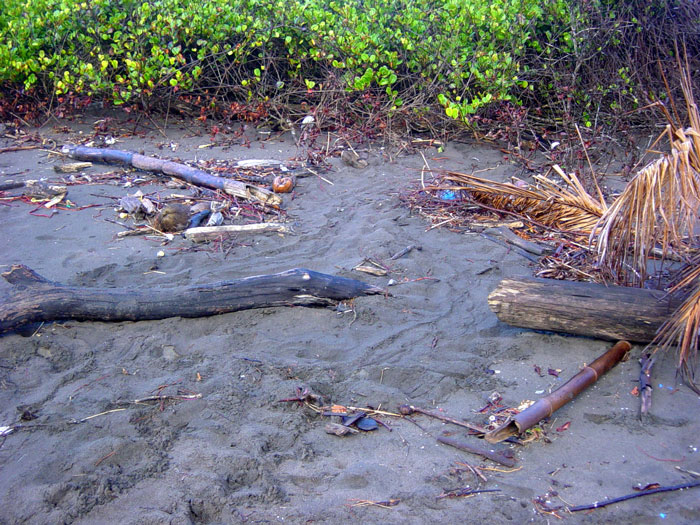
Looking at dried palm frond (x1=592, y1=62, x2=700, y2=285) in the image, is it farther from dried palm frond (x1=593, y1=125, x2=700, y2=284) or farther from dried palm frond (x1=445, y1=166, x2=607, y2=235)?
dried palm frond (x1=445, y1=166, x2=607, y2=235)

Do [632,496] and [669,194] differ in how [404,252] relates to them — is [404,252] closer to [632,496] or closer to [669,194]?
[669,194]

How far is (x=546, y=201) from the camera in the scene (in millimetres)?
4953

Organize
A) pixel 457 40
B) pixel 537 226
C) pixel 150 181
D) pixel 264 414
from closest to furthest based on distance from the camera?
pixel 264 414, pixel 537 226, pixel 150 181, pixel 457 40

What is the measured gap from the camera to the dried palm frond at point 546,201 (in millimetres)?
4676

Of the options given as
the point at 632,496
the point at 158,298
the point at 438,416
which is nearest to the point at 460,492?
the point at 438,416

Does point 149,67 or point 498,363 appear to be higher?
point 149,67

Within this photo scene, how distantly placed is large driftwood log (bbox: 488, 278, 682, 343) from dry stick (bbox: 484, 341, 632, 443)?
0.41ft

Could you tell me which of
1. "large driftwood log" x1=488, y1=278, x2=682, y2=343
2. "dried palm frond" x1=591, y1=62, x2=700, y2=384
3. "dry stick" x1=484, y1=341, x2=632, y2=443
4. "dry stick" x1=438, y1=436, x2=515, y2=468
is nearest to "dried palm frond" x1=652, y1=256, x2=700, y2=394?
"dried palm frond" x1=591, y1=62, x2=700, y2=384

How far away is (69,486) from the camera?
252 centimetres

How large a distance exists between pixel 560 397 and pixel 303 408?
1.28 meters

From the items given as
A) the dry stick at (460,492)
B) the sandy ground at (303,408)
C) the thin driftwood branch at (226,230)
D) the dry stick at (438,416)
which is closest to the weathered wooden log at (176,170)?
the thin driftwood branch at (226,230)

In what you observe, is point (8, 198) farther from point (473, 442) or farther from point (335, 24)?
point (473, 442)

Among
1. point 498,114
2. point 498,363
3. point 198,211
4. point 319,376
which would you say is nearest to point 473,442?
point 498,363

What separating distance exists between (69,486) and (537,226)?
3976mm
